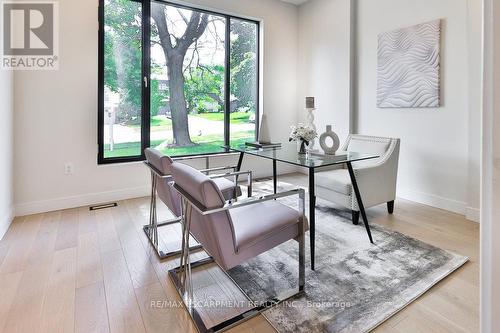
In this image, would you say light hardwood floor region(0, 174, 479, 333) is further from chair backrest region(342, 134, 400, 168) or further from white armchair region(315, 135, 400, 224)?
chair backrest region(342, 134, 400, 168)

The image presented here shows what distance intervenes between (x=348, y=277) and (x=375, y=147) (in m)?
1.66

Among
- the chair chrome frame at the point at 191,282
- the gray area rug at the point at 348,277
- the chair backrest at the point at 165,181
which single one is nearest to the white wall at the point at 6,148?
the chair backrest at the point at 165,181

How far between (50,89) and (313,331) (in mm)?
3357

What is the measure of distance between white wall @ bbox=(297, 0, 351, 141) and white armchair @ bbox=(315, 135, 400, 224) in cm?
110

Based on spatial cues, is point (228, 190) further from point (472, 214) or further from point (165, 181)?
point (472, 214)

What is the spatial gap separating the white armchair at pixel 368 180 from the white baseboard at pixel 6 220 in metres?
2.93

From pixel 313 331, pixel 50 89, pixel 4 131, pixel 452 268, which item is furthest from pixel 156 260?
pixel 50 89

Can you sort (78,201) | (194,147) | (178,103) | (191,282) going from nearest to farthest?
(191,282) < (78,201) < (178,103) < (194,147)

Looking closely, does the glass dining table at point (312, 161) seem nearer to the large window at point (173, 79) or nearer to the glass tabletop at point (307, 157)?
the glass tabletop at point (307, 157)

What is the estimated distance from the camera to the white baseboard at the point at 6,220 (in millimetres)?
2481

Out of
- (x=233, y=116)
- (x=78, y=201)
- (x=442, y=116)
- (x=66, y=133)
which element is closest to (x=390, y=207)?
(x=442, y=116)

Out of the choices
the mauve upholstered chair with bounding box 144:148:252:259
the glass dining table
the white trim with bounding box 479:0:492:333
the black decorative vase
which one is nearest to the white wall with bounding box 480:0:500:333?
the white trim with bounding box 479:0:492:333

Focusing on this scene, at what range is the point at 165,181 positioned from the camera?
2.00m

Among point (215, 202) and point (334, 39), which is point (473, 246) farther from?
point (334, 39)
